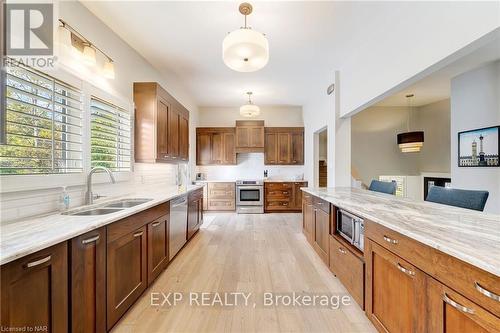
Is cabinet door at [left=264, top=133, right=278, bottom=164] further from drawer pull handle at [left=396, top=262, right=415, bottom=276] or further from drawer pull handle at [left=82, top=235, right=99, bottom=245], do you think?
drawer pull handle at [left=82, top=235, right=99, bottom=245]

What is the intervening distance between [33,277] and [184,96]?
15.2 ft

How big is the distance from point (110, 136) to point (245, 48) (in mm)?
1879

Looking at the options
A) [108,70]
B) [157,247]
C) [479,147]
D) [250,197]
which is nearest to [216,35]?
[108,70]

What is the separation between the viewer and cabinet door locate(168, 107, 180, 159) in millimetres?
3527

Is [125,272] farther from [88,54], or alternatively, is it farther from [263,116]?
[263,116]

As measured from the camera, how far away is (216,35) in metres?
2.78

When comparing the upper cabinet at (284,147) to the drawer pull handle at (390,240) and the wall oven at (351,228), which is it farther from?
the drawer pull handle at (390,240)

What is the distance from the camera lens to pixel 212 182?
5930mm

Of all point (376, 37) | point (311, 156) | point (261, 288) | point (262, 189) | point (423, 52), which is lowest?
point (261, 288)

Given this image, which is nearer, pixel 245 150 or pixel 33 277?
pixel 33 277

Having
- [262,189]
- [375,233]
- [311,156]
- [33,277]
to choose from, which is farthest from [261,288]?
[311,156]

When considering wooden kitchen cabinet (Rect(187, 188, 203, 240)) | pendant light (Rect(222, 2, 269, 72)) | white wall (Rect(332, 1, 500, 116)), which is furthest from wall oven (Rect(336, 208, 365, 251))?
wooden kitchen cabinet (Rect(187, 188, 203, 240))

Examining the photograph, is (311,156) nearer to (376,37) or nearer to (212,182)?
(212,182)

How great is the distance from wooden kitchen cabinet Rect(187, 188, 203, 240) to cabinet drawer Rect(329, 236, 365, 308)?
2240 millimetres
